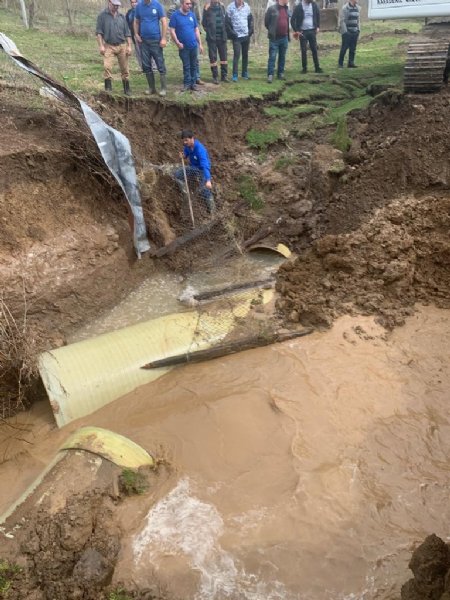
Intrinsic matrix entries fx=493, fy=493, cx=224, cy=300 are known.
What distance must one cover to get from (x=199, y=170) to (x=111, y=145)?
1.93 m

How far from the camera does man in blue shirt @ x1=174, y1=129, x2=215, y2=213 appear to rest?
8.59 metres

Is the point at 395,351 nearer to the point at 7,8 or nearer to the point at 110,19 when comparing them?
the point at 110,19

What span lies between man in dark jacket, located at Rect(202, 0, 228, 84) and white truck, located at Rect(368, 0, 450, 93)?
3.50m

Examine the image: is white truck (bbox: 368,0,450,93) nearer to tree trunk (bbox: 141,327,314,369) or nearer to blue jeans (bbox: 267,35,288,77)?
blue jeans (bbox: 267,35,288,77)

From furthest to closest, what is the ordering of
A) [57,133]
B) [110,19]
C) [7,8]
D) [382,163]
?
[7,8]
[110,19]
[382,163]
[57,133]

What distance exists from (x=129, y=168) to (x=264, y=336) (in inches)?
131

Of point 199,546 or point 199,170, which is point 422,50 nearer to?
point 199,170

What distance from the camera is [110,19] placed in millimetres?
10047

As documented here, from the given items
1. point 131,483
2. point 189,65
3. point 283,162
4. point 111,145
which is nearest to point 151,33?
point 189,65

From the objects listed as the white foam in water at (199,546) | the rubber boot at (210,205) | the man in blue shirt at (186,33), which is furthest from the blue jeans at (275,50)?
the white foam in water at (199,546)

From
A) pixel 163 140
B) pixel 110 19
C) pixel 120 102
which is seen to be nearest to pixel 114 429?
pixel 163 140

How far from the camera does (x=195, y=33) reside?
10.7 metres

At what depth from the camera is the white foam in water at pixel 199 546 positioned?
13.7 feet

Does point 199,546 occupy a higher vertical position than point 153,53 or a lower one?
lower
